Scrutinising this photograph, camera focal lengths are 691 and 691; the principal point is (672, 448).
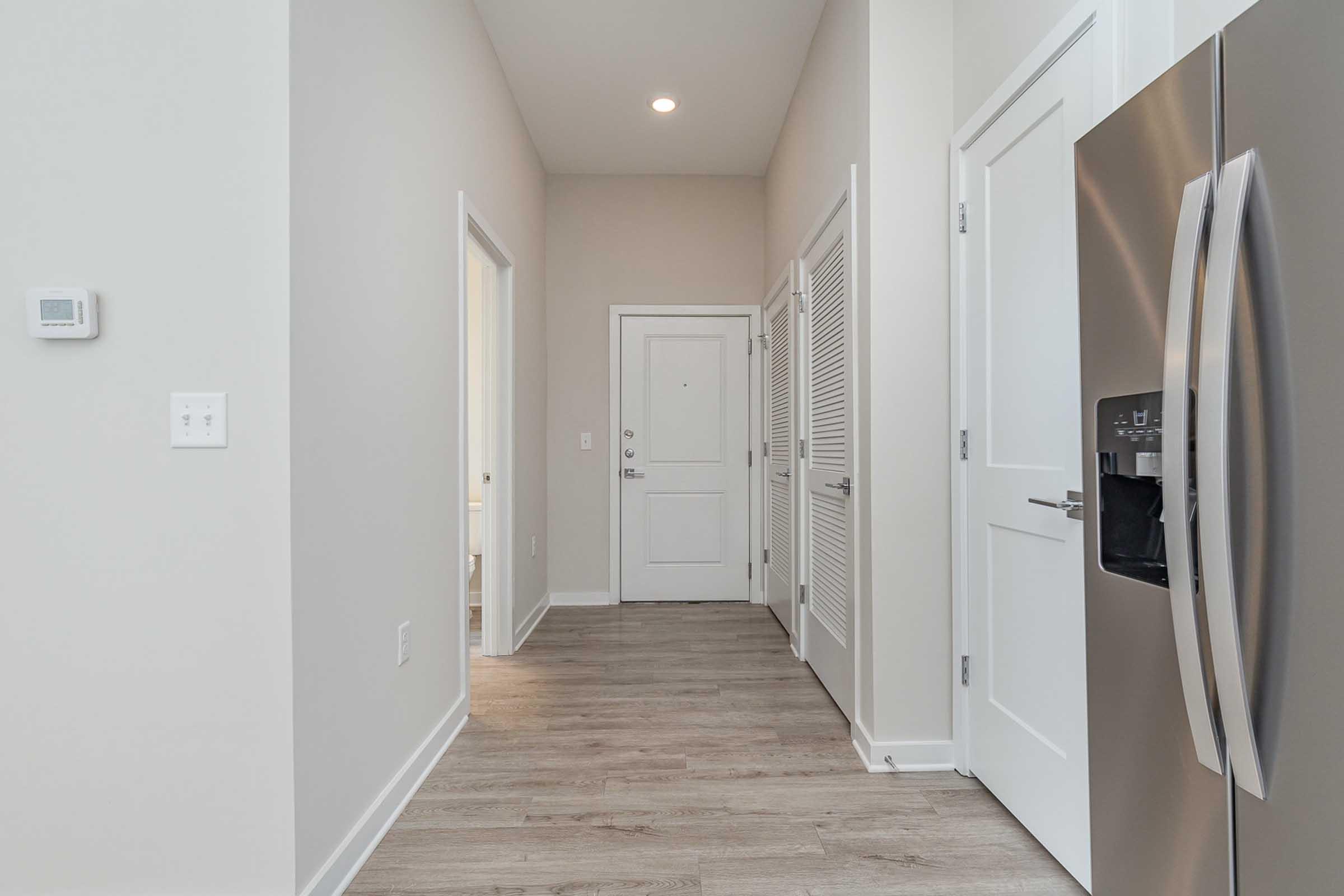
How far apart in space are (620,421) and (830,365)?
80.5 inches

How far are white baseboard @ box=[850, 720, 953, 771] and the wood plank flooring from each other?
31 mm

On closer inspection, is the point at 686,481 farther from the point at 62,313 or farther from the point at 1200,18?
the point at 1200,18

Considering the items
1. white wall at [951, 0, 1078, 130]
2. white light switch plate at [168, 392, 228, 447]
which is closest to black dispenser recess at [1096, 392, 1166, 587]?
white wall at [951, 0, 1078, 130]

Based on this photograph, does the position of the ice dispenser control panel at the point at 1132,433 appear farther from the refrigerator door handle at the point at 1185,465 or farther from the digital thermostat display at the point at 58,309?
the digital thermostat display at the point at 58,309

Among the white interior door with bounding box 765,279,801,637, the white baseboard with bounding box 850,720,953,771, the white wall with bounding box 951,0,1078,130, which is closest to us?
the white wall with bounding box 951,0,1078,130

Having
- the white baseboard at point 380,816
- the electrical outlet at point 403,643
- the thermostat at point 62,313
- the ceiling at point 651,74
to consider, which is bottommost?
the white baseboard at point 380,816

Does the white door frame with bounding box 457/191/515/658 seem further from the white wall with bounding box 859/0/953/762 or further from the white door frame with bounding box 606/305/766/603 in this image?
the white wall with bounding box 859/0/953/762

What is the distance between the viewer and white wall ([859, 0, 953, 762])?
84.4 inches

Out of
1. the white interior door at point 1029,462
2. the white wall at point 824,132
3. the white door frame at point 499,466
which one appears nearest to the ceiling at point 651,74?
the white wall at point 824,132

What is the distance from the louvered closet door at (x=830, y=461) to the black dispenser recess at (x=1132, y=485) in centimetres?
134

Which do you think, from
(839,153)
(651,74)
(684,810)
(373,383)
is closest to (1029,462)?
(684,810)

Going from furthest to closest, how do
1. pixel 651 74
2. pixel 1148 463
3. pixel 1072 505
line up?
pixel 651 74 < pixel 1072 505 < pixel 1148 463

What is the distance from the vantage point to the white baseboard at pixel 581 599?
453cm

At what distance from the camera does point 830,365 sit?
2.78m
